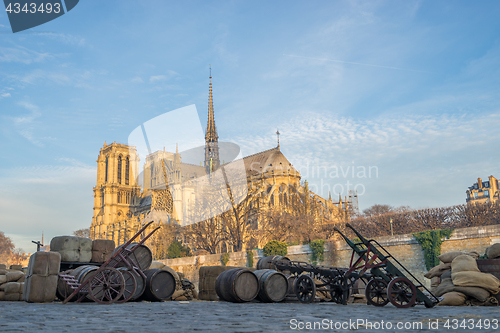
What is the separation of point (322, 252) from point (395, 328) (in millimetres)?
26369

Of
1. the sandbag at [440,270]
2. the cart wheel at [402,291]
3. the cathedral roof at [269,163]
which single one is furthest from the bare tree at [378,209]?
the cart wheel at [402,291]

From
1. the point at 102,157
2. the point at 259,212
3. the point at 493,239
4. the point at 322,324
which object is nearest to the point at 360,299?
the point at 322,324

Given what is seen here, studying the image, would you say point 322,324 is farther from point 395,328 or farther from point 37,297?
point 37,297

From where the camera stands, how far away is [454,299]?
30.0 ft

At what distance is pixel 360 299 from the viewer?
1131 cm

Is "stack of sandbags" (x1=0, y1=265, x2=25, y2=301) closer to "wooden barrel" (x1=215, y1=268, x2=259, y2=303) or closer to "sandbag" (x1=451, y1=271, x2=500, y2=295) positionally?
"wooden barrel" (x1=215, y1=268, x2=259, y2=303)

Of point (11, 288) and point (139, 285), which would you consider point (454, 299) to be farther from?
point (11, 288)

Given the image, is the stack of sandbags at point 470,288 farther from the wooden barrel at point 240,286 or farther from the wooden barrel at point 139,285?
the wooden barrel at point 139,285

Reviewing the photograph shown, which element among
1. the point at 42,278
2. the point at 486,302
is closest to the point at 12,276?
the point at 42,278

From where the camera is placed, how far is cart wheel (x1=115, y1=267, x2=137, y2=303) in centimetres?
955

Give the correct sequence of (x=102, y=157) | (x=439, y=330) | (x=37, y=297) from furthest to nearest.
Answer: (x=102, y=157), (x=37, y=297), (x=439, y=330)

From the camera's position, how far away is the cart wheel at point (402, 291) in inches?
316

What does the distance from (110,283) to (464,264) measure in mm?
7958

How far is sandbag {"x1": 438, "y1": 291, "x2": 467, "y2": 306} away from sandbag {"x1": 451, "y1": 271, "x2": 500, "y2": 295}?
30 centimetres
